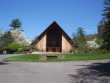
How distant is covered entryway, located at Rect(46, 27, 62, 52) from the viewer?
44.9 metres

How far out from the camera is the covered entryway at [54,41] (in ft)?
147

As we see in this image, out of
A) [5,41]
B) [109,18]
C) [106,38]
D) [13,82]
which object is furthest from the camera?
[5,41]

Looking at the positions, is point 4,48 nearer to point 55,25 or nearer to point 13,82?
point 55,25

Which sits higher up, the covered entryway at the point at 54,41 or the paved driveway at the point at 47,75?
the covered entryway at the point at 54,41

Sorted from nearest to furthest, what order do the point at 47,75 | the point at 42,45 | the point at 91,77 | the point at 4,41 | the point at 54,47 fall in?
the point at 91,77 → the point at 47,75 → the point at 42,45 → the point at 54,47 → the point at 4,41

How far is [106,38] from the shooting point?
2027cm

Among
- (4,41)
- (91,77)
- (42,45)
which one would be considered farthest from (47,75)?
(4,41)

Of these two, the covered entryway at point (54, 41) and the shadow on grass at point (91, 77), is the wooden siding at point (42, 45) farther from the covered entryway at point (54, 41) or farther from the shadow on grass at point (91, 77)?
the shadow on grass at point (91, 77)

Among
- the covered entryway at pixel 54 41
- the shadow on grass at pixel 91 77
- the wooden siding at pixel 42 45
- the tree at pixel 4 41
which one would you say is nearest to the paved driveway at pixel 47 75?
the shadow on grass at pixel 91 77

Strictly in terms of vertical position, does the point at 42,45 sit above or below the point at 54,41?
below

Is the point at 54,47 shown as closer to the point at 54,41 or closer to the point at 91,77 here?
the point at 54,41

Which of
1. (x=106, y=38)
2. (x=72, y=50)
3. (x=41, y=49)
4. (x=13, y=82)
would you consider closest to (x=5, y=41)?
(x=41, y=49)

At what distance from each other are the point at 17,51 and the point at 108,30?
91.4ft

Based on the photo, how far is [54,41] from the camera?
151 ft
